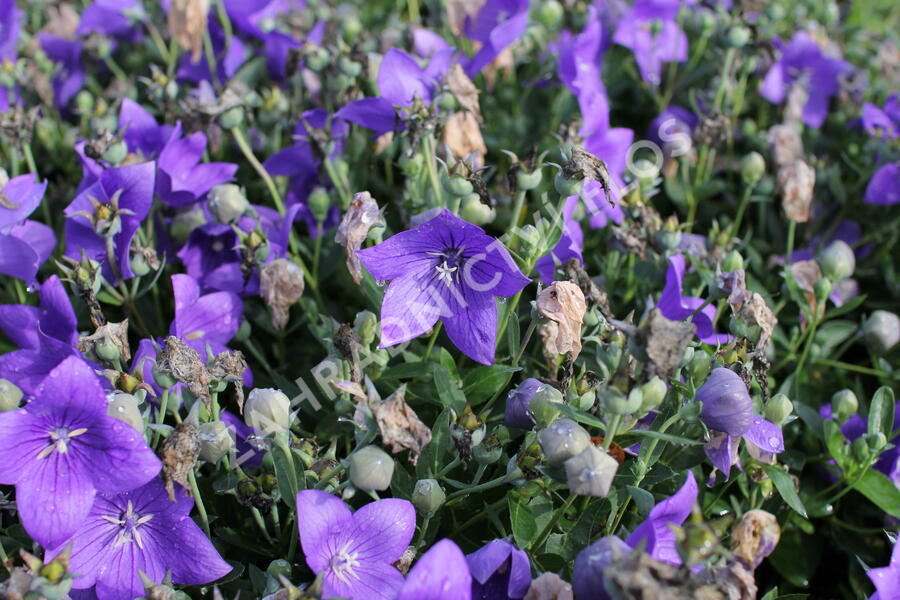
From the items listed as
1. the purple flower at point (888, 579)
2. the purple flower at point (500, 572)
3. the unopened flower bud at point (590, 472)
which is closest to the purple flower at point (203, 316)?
the purple flower at point (500, 572)

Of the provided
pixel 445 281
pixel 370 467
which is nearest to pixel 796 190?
pixel 445 281

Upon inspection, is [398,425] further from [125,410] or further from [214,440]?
[125,410]

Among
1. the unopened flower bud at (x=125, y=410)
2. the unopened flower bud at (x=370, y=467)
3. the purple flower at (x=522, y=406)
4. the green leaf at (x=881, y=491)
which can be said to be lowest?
the green leaf at (x=881, y=491)

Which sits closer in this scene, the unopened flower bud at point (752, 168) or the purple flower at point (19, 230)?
the purple flower at point (19, 230)

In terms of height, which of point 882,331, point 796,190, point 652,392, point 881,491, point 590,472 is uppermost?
point 652,392

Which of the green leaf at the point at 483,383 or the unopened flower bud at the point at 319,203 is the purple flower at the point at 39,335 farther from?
the green leaf at the point at 483,383
